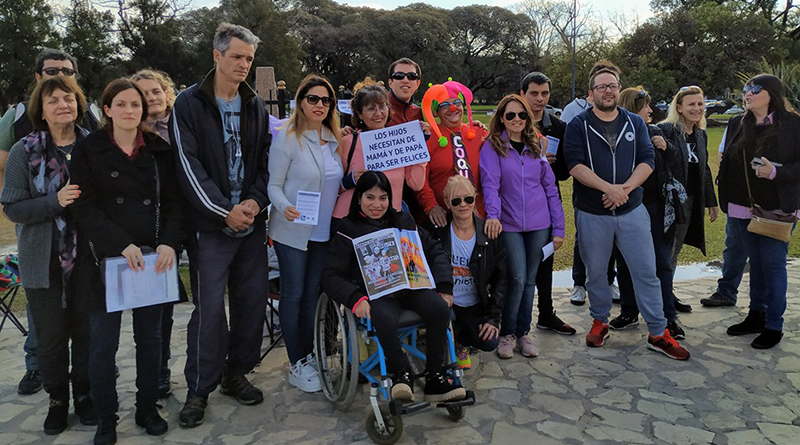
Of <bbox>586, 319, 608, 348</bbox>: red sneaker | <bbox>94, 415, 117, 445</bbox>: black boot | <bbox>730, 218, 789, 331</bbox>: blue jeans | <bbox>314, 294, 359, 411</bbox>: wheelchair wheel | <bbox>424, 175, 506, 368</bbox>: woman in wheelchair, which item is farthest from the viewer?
<bbox>586, 319, 608, 348</bbox>: red sneaker

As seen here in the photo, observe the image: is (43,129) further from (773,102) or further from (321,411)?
(773,102)

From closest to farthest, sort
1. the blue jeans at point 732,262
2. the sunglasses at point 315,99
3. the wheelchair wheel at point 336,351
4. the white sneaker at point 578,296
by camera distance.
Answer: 1. the wheelchair wheel at point 336,351
2. the sunglasses at point 315,99
3. the blue jeans at point 732,262
4. the white sneaker at point 578,296

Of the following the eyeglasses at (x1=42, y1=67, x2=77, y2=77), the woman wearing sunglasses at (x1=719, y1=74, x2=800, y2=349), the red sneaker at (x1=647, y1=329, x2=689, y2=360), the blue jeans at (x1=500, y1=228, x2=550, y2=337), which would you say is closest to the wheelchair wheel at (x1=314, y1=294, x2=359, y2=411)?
the blue jeans at (x1=500, y1=228, x2=550, y2=337)

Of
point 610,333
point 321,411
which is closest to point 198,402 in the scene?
point 321,411

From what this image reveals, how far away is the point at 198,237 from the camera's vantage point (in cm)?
343

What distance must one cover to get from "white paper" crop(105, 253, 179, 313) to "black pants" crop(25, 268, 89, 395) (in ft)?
1.50

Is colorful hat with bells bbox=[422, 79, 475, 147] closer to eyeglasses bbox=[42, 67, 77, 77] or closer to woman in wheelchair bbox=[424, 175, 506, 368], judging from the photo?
woman in wheelchair bbox=[424, 175, 506, 368]

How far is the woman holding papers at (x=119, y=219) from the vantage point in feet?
10.1

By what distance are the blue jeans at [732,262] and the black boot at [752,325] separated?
657 millimetres

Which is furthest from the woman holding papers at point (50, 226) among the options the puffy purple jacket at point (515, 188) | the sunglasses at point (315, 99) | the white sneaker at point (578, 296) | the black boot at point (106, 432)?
the white sneaker at point (578, 296)

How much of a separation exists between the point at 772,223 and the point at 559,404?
2292mm

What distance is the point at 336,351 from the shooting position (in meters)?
3.98

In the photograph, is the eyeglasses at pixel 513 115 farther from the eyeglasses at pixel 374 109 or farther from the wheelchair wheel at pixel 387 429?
the wheelchair wheel at pixel 387 429

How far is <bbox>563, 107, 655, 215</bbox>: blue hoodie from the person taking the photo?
4281 mm
